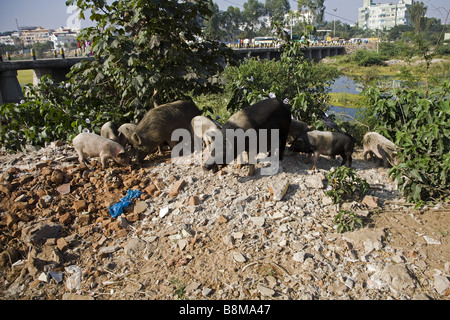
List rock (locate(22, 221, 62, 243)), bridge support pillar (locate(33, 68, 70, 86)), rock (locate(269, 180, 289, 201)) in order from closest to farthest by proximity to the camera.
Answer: rock (locate(22, 221, 62, 243)) → rock (locate(269, 180, 289, 201)) → bridge support pillar (locate(33, 68, 70, 86))

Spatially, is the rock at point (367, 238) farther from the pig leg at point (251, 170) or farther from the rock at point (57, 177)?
the rock at point (57, 177)

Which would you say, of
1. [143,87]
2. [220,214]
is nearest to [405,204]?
[220,214]

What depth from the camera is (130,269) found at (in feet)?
12.1

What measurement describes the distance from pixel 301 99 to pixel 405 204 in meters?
2.82

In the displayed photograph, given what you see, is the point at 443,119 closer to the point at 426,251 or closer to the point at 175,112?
the point at 426,251

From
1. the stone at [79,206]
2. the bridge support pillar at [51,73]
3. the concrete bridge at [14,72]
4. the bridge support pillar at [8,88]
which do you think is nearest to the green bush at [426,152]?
the stone at [79,206]

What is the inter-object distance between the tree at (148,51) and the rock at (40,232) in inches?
116

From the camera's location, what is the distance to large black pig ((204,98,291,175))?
17.2 feet

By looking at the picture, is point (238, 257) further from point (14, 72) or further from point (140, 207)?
point (14, 72)

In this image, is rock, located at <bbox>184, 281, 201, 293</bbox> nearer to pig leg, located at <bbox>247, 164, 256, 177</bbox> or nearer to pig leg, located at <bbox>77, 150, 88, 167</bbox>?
pig leg, located at <bbox>247, 164, 256, 177</bbox>

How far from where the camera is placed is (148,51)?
653 cm

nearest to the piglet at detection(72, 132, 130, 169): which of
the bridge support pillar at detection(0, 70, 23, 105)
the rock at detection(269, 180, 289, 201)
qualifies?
the rock at detection(269, 180, 289, 201)

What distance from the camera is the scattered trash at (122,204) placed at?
4.52 m

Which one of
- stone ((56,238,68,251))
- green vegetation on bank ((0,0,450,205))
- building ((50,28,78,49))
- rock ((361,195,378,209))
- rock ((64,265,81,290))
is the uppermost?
building ((50,28,78,49))
